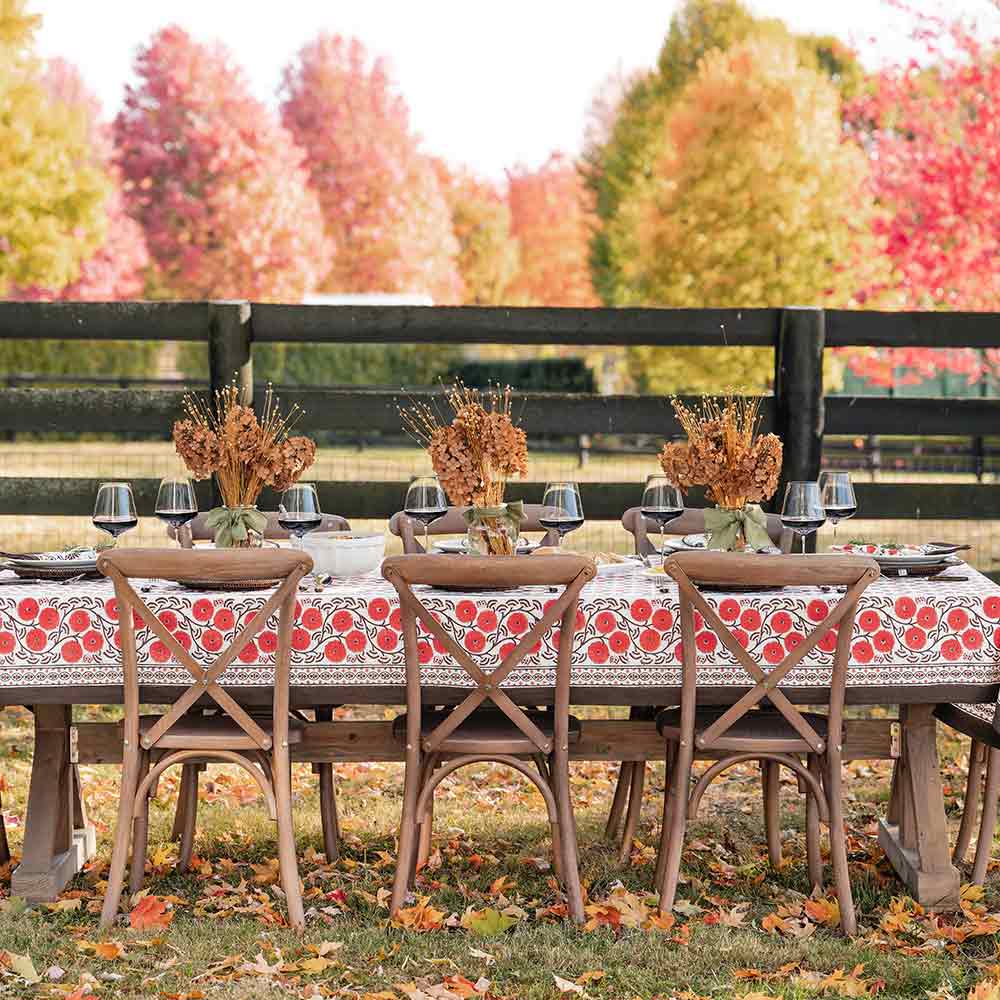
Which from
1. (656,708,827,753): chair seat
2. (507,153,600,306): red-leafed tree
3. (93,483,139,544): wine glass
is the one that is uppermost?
(507,153,600,306): red-leafed tree

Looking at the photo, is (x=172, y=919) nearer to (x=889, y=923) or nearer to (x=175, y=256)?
(x=889, y=923)

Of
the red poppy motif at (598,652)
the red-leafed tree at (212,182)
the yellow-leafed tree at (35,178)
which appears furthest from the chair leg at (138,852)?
the red-leafed tree at (212,182)

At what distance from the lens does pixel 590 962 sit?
397 centimetres

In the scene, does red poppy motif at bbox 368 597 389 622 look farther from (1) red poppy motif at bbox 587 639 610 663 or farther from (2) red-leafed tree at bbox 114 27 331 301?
(2) red-leafed tree at bbox 114 27 331 301

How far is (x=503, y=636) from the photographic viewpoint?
4184mm

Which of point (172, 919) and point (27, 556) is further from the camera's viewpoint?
point (27, 556)

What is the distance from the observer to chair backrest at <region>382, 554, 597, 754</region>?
3.91 metres

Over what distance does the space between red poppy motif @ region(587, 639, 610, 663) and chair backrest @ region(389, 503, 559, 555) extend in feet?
2.81

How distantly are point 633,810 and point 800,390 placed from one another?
3.08m

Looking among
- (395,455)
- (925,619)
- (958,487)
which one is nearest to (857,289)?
(395,455)

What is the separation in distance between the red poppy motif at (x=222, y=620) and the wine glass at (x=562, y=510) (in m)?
0.98

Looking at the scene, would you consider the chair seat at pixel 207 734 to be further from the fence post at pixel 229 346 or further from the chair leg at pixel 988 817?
the fence post at pixel 229 346

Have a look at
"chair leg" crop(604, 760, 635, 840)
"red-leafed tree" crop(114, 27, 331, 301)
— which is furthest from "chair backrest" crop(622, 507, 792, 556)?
"red-leafed tree" crop(114, 27, 331, 301)

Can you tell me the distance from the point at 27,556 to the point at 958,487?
4681 mm
